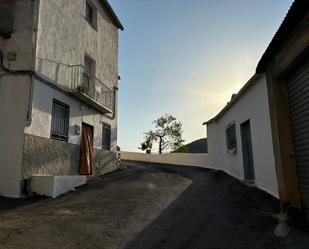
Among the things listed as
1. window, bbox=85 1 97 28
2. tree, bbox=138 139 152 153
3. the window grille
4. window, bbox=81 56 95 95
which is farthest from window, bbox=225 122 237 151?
tree, bbox=138 139 152 153

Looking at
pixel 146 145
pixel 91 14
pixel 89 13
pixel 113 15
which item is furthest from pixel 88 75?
pixel 146 145

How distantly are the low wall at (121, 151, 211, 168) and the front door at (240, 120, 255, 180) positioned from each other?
28.2 ft

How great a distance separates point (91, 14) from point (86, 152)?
22.8 feet

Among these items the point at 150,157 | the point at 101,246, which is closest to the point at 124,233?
the point at 101,246

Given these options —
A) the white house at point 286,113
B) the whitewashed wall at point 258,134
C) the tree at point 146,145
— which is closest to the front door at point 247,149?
the whitewashed wall at point 258,134

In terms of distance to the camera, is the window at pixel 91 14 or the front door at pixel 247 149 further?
the window at pixel 91 14

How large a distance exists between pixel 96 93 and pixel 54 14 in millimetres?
3999

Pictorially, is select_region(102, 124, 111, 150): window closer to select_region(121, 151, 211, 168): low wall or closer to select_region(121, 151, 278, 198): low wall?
select_region(121, 151, 278, 198): low wall

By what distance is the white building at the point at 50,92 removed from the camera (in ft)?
28.1

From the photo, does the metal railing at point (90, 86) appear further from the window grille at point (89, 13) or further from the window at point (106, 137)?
the window grille at point (89, 13)

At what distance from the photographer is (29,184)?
855 cm

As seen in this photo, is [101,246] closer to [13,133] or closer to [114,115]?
[13,133]

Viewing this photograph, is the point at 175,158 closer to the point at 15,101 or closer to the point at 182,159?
the point at 182,159

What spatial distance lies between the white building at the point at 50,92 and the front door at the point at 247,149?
6.25m
